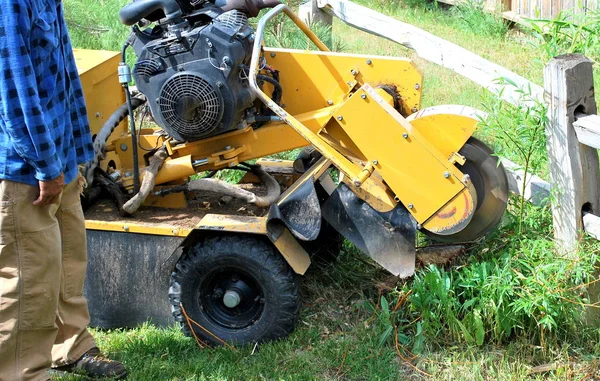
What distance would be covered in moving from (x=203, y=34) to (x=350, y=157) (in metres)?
1.03

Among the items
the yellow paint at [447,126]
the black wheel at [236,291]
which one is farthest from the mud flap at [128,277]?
the yellow paint at [447,126]

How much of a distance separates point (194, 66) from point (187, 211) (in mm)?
1025

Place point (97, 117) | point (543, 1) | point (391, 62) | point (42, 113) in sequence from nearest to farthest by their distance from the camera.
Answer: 1. point (42, 113)
2. point (391, 62)
3. point (97, 117)
4. point (543, 1)

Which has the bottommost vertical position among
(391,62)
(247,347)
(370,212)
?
(247,347)

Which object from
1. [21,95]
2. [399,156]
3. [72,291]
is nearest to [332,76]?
[399,156]

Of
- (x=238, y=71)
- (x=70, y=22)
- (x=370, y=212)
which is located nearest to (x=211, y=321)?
(x=370, y=212)

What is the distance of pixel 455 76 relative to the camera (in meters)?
8.66

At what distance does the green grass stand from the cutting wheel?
13 cm

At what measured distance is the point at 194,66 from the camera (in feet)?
15.8

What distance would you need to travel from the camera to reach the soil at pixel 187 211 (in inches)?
205

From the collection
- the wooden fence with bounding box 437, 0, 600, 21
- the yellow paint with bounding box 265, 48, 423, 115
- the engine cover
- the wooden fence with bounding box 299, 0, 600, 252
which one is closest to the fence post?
the wooden fence with bounding box 299, 0, 600, 252

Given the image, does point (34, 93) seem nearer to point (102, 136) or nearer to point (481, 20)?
point (102, 136)

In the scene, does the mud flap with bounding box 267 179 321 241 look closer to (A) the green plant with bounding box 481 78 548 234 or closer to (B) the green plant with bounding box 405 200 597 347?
(B) the green plant with bounding box 405 200 597 347

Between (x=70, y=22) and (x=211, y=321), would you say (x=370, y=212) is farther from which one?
(x=70, y=22)
